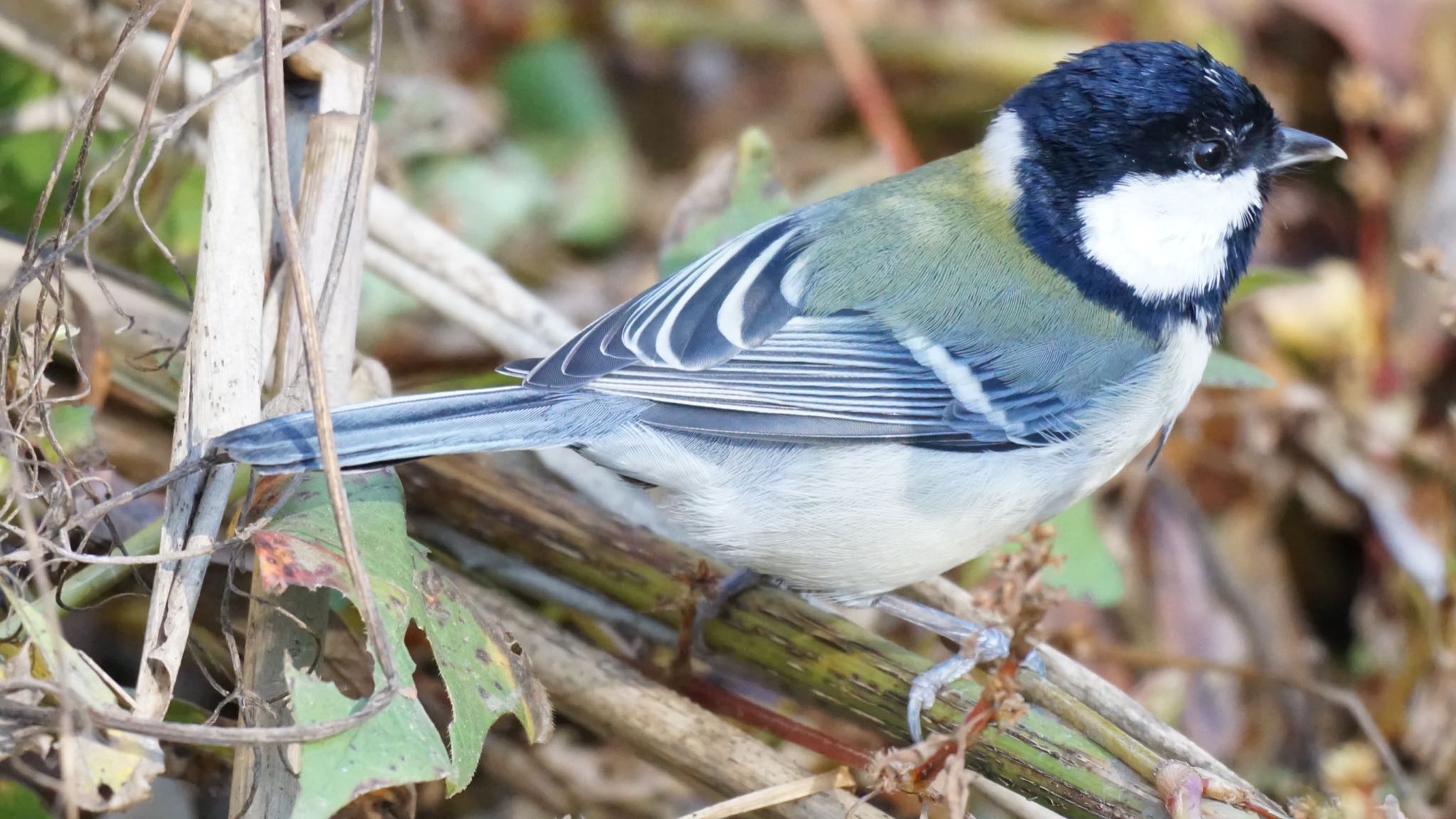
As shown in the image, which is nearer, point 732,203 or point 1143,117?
point 1143,117

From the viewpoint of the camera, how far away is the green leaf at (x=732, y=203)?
2.30m

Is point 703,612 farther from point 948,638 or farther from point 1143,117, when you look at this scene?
point 1143,117

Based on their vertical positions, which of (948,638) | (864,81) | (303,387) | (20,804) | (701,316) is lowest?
(20,804)

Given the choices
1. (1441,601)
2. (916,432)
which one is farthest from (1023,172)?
(1441,601)

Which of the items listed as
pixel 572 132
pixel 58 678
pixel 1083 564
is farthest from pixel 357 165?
pixel 572 132

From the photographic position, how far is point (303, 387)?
5.49ft

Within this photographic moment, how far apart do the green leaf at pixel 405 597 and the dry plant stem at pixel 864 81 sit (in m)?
1.99

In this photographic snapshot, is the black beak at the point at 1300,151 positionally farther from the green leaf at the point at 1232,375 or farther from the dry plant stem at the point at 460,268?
the dry plant stem at the point at 460,268

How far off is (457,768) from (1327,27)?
308 cm

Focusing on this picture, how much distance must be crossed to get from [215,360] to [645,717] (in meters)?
0.72

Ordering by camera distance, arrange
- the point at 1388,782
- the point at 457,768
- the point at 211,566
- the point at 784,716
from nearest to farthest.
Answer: the point at 457,768, the point at 211,566, the point at 784,716, the point at 1388,782

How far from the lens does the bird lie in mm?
1746

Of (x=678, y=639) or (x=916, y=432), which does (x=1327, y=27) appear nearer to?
(x=916, y=432)

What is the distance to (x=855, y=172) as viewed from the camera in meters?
3.04
